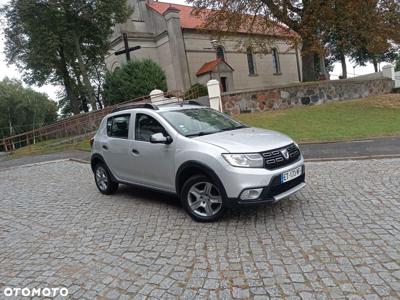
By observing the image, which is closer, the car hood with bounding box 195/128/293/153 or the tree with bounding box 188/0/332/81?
the car hood with bounding box 195/128/293/153

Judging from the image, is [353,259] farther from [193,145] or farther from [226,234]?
[193,145]

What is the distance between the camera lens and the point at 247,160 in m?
4.48

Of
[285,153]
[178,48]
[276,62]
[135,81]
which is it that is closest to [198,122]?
[285,153]

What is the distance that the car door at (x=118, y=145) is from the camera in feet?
20.5

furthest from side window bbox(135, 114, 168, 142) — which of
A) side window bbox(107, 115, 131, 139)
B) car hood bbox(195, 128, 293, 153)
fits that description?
car hood bbox(195, 128, 293, 153)

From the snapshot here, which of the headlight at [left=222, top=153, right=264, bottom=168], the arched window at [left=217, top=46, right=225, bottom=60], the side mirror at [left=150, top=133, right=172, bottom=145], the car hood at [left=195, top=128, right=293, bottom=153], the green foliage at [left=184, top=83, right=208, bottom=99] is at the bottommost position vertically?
the headlight at [left=222, top=153, right=264, bottom=168]

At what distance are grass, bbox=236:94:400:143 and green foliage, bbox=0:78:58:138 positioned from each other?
133 feet

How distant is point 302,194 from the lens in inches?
233

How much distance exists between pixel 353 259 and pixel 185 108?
3.71m

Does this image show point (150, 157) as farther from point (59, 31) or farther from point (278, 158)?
point (59, 31)

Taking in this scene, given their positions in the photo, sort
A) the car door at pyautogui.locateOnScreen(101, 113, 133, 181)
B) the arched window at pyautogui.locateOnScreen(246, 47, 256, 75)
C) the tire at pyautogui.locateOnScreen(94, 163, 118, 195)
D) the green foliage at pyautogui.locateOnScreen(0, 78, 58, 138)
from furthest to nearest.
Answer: the green foliage at pyautogui.locateOnScreen(0, 78, 58, 138) < the arched window at pyautogui.locateOnScreen(246, 47, 256, 75) < the tire at pyautogui.locateOnScreen(94, 163, 118, 195) < the car door at pyautogui.locateOnScreen(101, 113, 133, 181)

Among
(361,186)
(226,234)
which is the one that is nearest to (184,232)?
(226,234)

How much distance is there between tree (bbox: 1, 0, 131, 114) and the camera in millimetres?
24859

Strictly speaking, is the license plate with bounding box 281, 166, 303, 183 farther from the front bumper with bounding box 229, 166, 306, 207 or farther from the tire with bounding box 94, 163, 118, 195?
the tire with bounding box 94, 163, 118, 195
